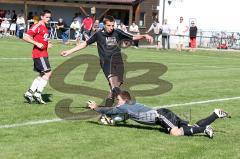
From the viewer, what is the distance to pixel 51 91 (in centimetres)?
1513

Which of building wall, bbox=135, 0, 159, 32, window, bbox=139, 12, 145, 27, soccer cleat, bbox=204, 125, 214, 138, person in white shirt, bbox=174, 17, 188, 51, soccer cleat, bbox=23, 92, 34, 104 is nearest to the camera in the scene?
soccer cleat, bbox=204, 125, 214, 138

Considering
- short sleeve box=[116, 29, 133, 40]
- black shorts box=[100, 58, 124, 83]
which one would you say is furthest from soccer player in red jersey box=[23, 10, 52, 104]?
short sleeve box=[116, 29, 133, 40]

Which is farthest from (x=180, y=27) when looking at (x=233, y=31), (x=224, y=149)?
(x=224, y=149)

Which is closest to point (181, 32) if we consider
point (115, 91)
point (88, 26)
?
point (88, 26)

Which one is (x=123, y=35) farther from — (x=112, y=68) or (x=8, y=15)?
(x=8, y=15)

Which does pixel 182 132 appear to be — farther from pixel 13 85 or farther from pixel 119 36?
pixel 13 85

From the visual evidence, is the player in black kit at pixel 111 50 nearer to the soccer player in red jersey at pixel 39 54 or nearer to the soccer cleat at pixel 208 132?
the soccer player in red jersey at pixel 39 54

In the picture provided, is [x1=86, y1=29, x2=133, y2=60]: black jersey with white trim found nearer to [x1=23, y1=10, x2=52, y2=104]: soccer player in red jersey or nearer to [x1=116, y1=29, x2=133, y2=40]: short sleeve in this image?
[x1=116, y1=29, x2=133, y2=40]: short sleeve

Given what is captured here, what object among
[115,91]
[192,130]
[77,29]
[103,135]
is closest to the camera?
[103,135]

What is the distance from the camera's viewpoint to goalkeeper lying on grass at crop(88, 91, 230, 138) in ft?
31.5

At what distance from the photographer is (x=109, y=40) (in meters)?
11.7

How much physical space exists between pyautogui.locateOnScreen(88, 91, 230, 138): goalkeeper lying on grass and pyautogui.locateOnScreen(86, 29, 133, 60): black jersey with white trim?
182cm

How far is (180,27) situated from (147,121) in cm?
3415

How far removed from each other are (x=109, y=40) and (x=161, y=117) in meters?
2.53
